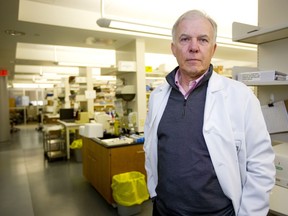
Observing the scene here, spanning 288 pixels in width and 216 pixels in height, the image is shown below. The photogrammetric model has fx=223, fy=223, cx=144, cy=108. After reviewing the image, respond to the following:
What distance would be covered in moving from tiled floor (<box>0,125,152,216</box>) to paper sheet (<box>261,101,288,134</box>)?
187cm

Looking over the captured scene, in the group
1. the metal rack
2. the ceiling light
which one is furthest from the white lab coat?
the metal rack

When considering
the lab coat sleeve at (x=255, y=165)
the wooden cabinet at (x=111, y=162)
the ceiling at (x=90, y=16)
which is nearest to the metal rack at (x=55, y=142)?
the ceiling at (x=90, y=16)

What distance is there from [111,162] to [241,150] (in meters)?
2.06

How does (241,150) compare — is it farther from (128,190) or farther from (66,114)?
(66,114)

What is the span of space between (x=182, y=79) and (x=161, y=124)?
294 millimetres

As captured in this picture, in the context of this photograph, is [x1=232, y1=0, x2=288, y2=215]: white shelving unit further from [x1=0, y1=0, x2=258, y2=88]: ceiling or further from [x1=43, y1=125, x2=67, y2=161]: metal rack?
[x1=43, y1=125, x2=67, y2=161]: metal rack

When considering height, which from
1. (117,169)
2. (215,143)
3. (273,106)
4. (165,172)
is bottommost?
(117,169)

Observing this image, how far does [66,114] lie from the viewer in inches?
247

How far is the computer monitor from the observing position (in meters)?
6.24

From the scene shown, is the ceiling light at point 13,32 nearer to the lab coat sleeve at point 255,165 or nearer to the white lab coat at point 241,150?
the white lab coat at point 241,150

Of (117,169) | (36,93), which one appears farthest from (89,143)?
(36,93)

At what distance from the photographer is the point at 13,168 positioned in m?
4.72

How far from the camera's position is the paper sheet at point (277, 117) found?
1711mm

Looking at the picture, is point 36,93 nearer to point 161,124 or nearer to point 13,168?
point 13,168
